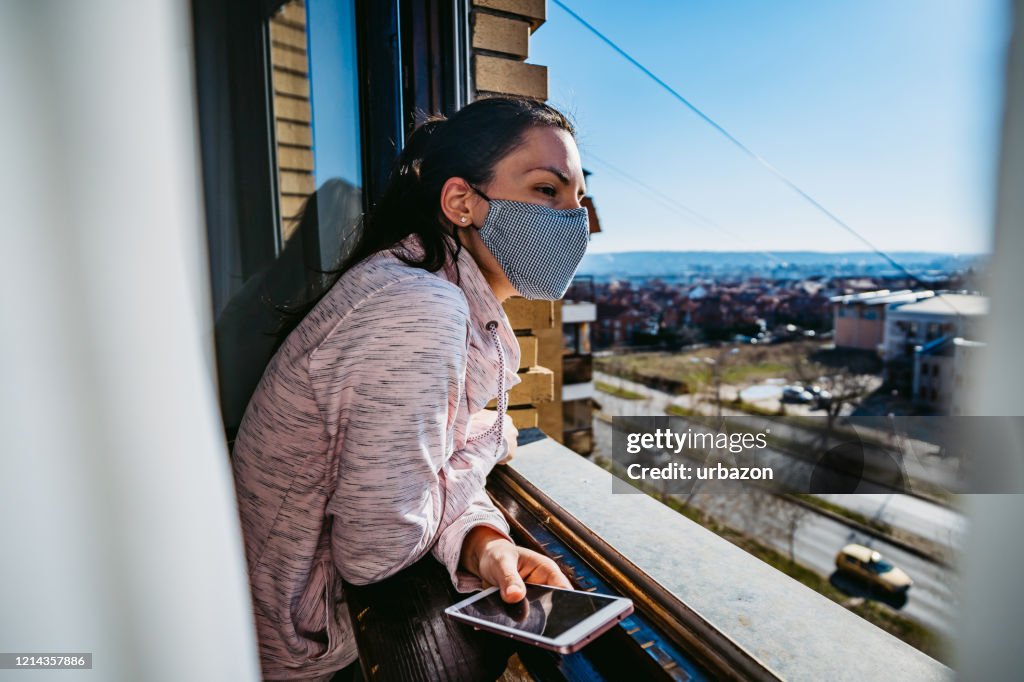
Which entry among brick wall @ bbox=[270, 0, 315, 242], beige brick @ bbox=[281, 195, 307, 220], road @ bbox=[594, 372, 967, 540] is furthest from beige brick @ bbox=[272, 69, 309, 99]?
road @ bbox=[594, 372, 967, 540]

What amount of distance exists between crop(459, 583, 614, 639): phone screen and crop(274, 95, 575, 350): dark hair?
2.04 ft

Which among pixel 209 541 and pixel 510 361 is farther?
pixel 510 361

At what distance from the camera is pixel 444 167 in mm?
1188

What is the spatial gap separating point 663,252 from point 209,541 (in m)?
16.3

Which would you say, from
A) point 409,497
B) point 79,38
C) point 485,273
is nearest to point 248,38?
point 485,273

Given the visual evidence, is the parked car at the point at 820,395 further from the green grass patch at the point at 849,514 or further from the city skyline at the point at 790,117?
the green grass patch at the point at 849,514

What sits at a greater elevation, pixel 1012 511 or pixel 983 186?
pixel 983 186

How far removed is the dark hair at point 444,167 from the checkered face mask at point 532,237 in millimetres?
77

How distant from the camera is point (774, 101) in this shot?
1352cm

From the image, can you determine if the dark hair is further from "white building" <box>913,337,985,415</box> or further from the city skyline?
"white building" <box>913,337,985,415</box>

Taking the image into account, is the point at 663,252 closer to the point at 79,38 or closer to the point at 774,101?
the point at 774,101

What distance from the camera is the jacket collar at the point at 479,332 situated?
1.02 m

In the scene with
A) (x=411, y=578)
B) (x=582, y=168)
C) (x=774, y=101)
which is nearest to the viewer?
(x=411, y=578)

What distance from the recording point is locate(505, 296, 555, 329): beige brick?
2076 millimetres
